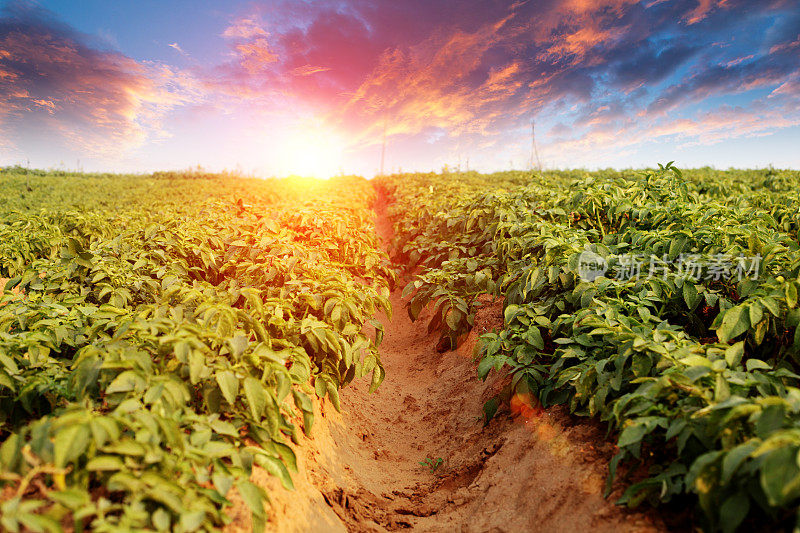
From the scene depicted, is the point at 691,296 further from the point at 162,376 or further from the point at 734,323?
the point at 162,376

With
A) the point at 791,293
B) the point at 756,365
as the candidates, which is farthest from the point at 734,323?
the point at 756,365

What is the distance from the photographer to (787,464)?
1083 millimetres

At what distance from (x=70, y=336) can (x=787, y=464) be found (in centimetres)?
306

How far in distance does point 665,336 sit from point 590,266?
0.92 m

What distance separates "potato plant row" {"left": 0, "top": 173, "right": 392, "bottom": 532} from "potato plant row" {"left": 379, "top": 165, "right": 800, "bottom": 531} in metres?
1.20

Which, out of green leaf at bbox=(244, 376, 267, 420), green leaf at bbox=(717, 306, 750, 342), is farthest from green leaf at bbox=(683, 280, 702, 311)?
green leaf at bbox=(244, 376, 267, 420)

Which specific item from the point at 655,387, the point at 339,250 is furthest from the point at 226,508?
the point at 339,250

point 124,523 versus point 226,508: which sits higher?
point 124,523

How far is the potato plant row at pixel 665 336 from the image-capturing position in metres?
1.29

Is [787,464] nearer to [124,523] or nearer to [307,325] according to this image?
[124,523]

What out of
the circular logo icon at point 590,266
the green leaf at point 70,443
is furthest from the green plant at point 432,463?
the green leaf at point 70,443

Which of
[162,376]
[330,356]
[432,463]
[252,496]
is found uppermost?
[162,376]

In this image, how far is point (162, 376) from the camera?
5.15 feet

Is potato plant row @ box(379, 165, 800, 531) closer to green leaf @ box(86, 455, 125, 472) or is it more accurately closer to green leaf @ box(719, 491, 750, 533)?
green leaf @ box(719, 491, 750, 533)
